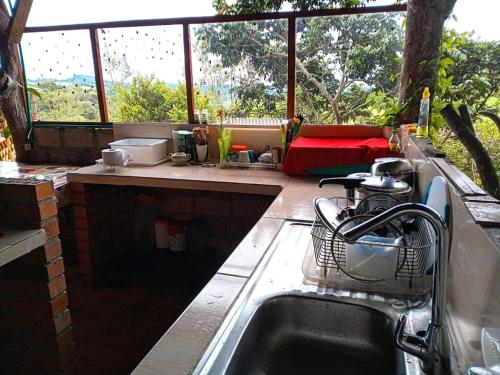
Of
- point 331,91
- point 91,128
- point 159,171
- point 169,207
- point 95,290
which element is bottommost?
point 95,290

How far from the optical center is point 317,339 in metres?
0.89

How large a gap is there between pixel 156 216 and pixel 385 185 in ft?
6.91

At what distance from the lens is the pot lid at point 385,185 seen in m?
1.07

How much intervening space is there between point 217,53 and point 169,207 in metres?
1.16

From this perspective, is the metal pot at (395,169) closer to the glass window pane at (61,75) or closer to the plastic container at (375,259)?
the plastic container at (375,259)

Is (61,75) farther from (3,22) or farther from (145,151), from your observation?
(145,151)

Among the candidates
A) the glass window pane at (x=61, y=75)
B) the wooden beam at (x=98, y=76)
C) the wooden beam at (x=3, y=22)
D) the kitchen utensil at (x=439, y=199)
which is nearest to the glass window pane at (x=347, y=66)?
the kitchen utensil at (x=439, y=199)

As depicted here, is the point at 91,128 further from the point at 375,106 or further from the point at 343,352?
the point at 343,352

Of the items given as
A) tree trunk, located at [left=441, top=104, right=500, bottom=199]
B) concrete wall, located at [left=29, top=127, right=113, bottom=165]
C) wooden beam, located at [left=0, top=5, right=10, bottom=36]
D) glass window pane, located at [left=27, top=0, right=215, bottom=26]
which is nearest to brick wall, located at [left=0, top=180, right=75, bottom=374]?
concrete wall, located at [left=29, top=127, right=113, bottom=165]

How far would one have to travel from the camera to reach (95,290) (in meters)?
2.48

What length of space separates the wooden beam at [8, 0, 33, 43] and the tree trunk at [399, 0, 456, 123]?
2.46 metres

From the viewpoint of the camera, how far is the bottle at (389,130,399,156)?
1.87 m

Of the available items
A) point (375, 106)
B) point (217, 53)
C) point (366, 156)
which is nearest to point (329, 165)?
point (366, 156)

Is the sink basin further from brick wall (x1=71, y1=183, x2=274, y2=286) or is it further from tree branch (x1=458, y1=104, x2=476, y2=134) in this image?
tree branch (x1=458, y1=104, x2=476, y2=134)
